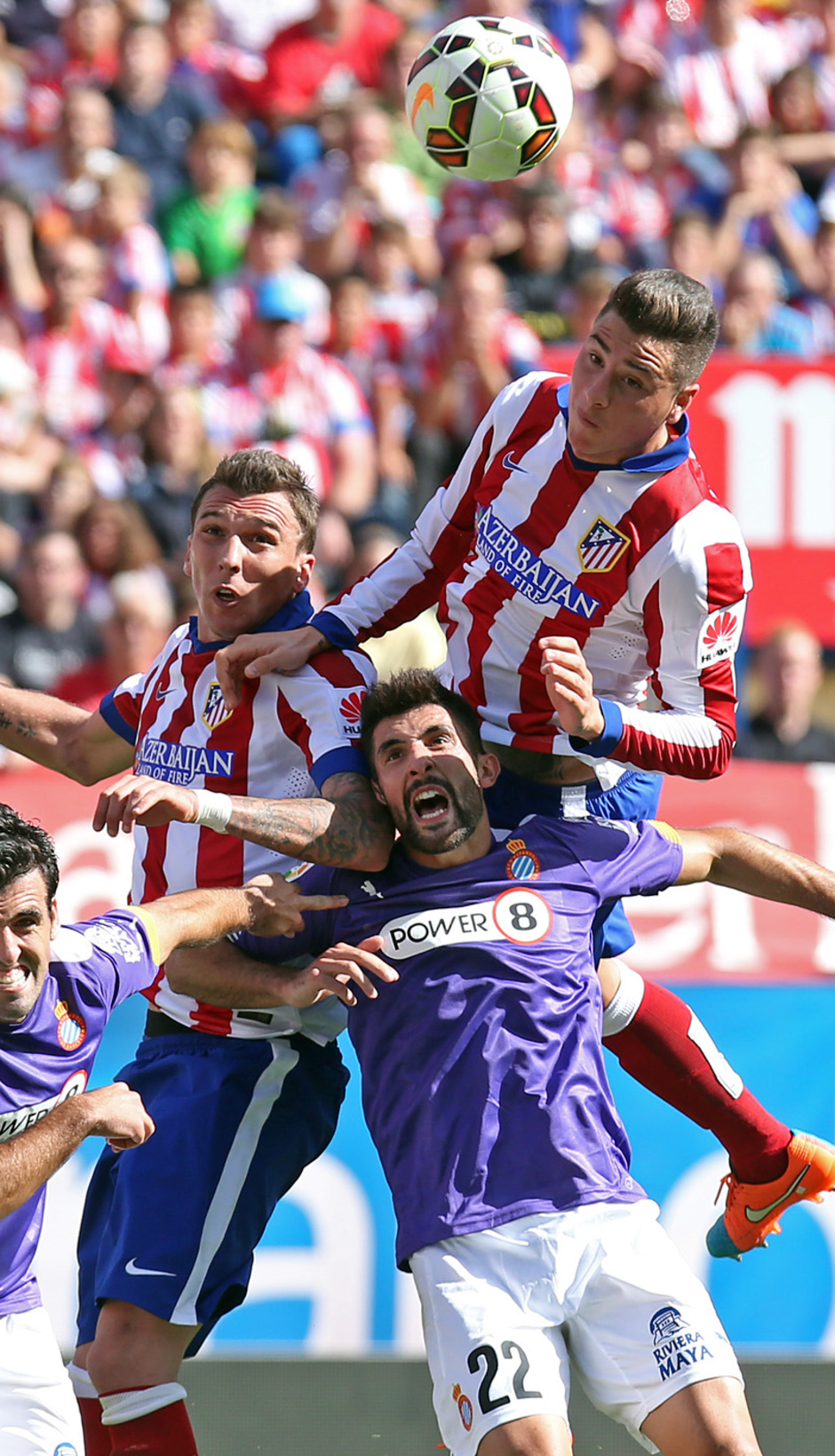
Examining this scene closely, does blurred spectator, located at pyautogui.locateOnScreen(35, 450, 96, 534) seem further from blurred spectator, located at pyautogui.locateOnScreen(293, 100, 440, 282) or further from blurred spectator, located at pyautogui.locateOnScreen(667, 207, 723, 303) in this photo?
blurred spectator, located at pyautogui.locateOnScreen(667, 207, 723, 303)

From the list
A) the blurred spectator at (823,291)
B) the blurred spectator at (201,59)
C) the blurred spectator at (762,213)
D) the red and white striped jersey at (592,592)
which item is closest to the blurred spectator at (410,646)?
the red and white striped jersey at (592,592)

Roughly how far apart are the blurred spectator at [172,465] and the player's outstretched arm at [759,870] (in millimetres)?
4223

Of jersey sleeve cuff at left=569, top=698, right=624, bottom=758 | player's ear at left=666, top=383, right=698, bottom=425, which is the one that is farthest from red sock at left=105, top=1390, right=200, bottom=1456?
player's ear at left=666, top=383, right=698, bottom=425

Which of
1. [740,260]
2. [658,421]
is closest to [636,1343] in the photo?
[658,421]

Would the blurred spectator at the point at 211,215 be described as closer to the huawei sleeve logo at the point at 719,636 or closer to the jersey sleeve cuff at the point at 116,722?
the jersey sleeve cuff at the point at 116,722

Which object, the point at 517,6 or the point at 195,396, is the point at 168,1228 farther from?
the point at 517,6

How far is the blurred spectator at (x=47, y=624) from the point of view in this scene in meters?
7.98

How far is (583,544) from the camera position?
4.32 m

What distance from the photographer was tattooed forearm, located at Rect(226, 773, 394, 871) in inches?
162

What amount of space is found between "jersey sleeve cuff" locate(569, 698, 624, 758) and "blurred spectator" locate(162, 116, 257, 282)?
6.23 meters

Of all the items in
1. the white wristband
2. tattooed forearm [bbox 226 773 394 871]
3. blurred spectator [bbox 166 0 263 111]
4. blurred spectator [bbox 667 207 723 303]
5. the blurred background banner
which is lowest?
the blurred background banner

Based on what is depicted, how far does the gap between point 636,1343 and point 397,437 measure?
5800 mm

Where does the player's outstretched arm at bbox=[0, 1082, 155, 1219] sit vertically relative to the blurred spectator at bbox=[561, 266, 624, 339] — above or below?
below

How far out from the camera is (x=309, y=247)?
9.70 meters
